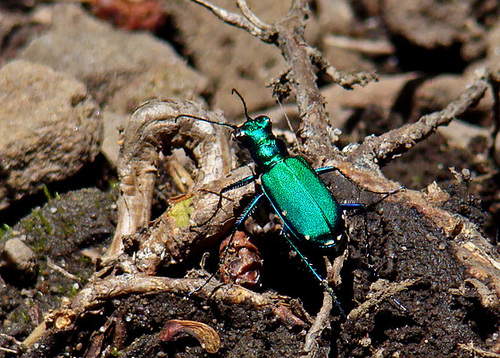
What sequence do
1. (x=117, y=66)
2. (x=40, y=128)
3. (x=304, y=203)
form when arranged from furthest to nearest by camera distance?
(x=117, y=66) → (x=40, y=128) → (x=304, y=203)

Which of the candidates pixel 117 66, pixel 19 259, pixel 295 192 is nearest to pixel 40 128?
pixel 19 259

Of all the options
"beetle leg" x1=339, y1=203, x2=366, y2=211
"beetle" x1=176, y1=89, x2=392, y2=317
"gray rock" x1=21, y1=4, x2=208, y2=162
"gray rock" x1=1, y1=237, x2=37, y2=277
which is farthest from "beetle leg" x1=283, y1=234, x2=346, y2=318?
"gray rock" x1=21, y1=4, x2=208, y2=162

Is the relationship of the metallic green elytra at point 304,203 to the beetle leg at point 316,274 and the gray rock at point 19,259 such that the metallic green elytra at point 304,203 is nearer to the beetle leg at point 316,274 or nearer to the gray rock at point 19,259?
the beetle leg at point 316,274

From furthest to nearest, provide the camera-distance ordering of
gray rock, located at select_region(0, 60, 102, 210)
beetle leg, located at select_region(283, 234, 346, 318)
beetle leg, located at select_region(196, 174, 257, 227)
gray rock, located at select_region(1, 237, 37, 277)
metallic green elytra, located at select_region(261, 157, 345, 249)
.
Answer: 1. gray rock, located at select_region(0, 60, 102, 210)
2. gray rock, located at select_region(1, 237, 37, 277)
3. beetle leg, located at select_region(196, 174, 257, 227)
4. metallic green elytra, located at select_region(261, 157, 345, 249)
5. beetle leg, located at select_region(283, 234, 346, 318)

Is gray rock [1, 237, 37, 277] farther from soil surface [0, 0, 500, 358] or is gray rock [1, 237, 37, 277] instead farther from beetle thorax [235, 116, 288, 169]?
beetle thorax [235, 116, 288, 169]

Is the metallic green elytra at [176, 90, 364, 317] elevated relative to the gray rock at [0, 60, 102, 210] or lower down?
elevated

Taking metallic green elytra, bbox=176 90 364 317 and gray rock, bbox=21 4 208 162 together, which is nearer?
metallic green elytra, bbox=176 90 364 317

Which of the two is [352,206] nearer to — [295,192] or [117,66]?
[295,192]
